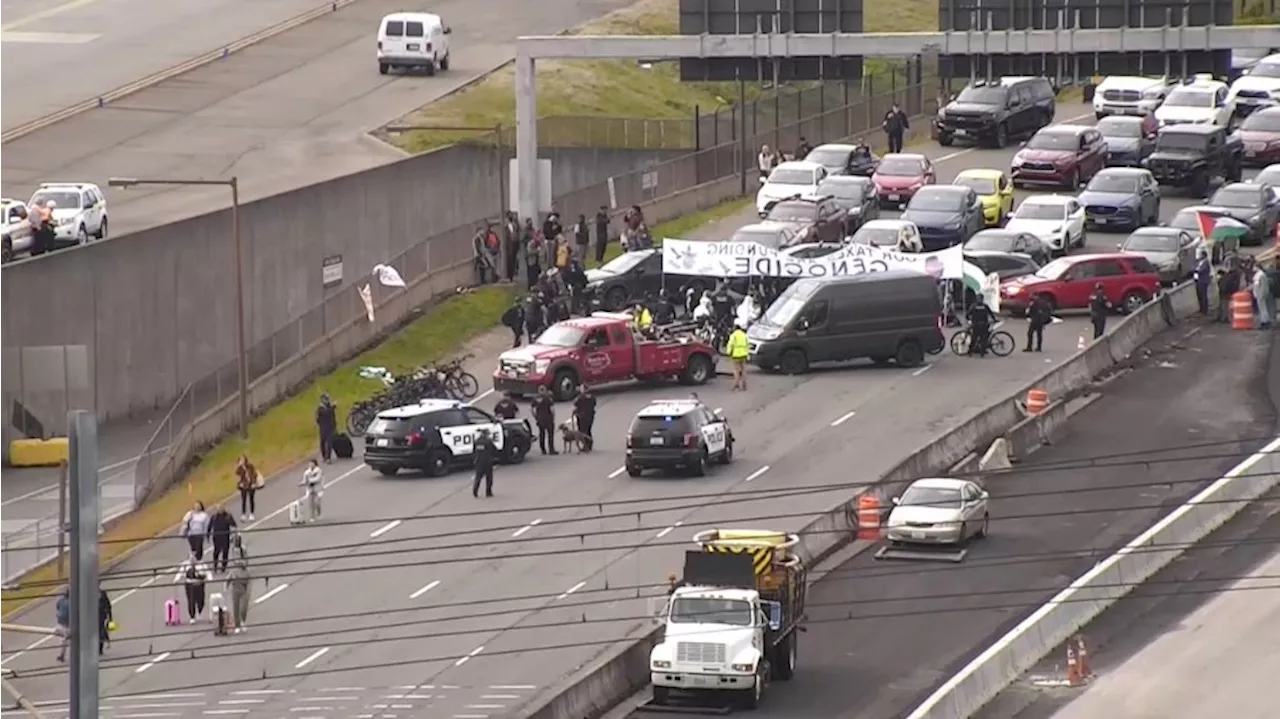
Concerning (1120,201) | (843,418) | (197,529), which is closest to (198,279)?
(843,418)

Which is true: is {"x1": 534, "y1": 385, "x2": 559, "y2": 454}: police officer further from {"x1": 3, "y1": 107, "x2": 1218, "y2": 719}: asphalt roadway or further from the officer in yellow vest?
the officer in yellow vest

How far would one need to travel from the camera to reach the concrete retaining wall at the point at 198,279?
60.1 meters

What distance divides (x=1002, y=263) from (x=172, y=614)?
24505mm

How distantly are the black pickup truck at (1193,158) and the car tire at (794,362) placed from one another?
20762mm

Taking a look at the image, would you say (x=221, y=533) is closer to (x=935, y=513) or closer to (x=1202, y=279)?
(x=935, y=513)

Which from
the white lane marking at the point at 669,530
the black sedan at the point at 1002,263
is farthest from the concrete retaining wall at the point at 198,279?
the white lane marking at the point at 669,530

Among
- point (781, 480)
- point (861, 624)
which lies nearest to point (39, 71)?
point (781, 480)

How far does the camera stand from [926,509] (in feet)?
→ 157

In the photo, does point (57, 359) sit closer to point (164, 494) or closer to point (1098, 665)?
point (164, 494)

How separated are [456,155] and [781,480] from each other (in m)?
28.5

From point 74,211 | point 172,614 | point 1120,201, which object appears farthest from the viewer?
point 1120,201

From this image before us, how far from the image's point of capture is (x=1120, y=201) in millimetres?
71250

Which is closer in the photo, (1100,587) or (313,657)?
(313,657)

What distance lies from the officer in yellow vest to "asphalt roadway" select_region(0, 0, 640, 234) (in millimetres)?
17864
